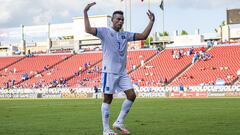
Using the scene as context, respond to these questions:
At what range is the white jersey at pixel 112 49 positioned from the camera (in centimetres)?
1142

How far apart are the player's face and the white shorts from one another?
1.06 meters

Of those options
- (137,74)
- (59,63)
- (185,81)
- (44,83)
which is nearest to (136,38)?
(185,81)

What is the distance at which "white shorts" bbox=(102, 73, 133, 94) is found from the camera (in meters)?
11.5

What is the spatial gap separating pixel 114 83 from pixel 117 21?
4.49ft

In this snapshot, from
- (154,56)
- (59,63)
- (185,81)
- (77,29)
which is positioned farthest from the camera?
(77,29)

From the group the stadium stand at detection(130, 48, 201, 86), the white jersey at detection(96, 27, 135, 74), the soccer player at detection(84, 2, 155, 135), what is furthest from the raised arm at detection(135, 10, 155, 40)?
the stadium stand at detection(130, 48, 201, 86)

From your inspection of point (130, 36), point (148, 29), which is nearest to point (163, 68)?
point (130, 36)

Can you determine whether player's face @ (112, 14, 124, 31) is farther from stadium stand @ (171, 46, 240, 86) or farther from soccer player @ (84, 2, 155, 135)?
stadium stand @ (171, 46, 240, 86)

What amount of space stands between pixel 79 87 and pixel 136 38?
5098 cm

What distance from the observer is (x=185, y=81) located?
60.6 m

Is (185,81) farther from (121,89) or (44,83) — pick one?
(121,89)

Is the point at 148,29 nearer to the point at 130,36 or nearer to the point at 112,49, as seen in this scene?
the point at 130,36

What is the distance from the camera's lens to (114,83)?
11.6 meters

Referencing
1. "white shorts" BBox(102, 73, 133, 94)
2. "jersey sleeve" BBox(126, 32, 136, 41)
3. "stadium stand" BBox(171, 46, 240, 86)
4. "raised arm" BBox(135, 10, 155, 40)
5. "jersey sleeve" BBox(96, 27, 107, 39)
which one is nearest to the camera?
"jersey sleeve" BBox(96, 27, 107, 39)
